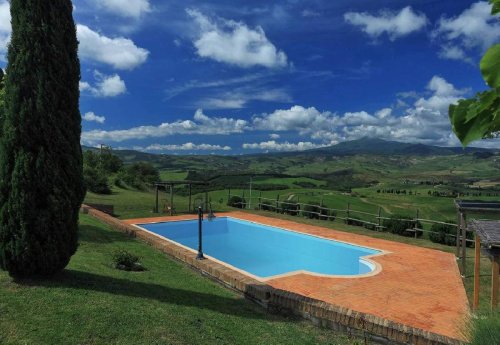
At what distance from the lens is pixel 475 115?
736mm

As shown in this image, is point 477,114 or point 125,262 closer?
point 477,114

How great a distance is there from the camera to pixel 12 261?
5.26 meters

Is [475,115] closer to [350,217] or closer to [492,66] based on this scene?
[492,66]

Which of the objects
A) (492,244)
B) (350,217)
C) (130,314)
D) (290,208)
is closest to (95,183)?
(290,208)

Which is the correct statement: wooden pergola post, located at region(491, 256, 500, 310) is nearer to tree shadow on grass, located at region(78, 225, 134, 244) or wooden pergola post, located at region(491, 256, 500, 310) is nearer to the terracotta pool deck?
the terracotta pool deck

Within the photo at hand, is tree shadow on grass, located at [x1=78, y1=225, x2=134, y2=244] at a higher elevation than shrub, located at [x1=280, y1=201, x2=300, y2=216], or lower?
higher

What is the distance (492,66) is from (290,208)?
71.0 feet

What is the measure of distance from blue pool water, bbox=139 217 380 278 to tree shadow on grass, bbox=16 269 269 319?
17.0 ft

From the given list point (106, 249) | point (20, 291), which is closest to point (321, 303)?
point (20, 291)

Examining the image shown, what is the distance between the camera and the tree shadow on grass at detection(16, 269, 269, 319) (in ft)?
17.9

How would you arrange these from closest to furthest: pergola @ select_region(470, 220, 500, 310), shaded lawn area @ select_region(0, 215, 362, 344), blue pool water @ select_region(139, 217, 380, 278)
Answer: shaded lawn area @ select_region(0, 215, 362, 344), pergola @ select_region(470, 220, 500, 310), blue pool water @ select_region(139, 217, 380, 278)

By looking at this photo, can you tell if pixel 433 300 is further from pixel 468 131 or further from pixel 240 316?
pixel 468 131

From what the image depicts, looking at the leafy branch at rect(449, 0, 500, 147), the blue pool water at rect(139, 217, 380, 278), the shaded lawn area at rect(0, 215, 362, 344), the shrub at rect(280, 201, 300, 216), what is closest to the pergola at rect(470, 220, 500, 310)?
the shaded lawn area at rect(0, 215, 362, 344)

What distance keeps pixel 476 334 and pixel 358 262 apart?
8906 mm
